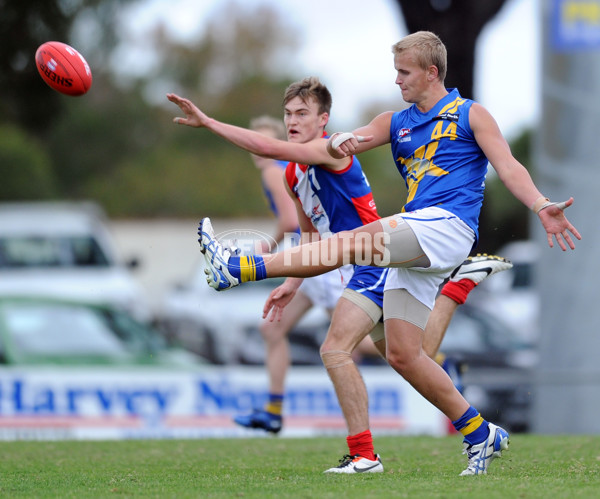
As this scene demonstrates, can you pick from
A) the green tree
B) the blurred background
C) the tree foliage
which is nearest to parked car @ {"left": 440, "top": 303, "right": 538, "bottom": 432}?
the blurred background

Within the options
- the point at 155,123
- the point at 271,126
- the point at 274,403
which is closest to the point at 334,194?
the point at 271,126

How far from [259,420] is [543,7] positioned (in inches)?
208

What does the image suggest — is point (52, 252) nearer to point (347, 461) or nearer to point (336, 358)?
point (336, 358)

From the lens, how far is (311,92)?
641 centimetres

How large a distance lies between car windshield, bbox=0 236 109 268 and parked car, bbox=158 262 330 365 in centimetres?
155

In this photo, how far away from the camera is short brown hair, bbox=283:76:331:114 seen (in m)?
6.40

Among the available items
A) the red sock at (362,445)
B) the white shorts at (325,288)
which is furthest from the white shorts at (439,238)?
→ the white shorts at (325,288)

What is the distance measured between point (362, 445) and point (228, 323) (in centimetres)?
1078

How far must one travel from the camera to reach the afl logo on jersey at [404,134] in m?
5.82

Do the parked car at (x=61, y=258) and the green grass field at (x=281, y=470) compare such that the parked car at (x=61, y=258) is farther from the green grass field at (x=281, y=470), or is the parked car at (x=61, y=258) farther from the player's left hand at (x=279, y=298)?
the player's left hand at (x=279, y=298)

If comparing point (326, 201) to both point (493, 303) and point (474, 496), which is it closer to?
point (474, 496)

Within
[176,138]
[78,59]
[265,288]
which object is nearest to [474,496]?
[78,59]

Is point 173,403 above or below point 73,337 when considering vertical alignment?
below

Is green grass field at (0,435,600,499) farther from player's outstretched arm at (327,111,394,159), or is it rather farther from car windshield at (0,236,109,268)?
car windshield at (0,236,109,268)
